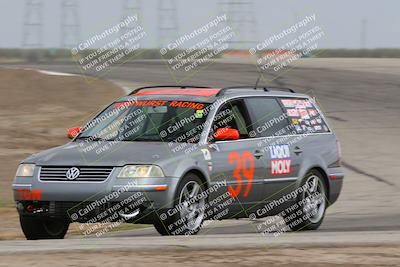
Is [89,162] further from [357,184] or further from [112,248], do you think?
[357,184]

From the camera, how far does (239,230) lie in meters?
13.9

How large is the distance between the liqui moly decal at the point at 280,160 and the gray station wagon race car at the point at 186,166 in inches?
0.6

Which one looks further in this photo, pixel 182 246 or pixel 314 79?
pixel 314 79

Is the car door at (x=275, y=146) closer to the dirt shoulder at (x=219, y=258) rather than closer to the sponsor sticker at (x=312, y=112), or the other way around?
the sponsor sticker at (x=312, y=112)

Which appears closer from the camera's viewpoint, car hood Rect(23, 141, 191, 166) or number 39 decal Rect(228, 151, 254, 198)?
car hood Rect(23, 141, 191, 166)

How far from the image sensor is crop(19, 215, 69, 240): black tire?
39.2 ft

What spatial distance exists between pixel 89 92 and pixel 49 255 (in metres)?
24.4

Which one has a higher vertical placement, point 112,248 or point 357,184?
point 112,248

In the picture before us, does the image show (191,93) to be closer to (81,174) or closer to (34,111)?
(81,174)

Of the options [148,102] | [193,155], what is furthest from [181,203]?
[148,102]

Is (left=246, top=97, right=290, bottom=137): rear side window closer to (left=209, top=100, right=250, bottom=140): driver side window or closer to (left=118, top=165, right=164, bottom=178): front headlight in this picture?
(left=209, top=100, right=250, bottom=140): driver side window

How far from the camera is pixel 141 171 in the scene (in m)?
11.5

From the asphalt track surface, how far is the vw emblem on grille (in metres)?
0.68

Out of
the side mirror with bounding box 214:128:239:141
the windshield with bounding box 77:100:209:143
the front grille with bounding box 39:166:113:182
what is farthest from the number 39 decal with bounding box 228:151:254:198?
the front grille with bounding box 39:166:113:182
